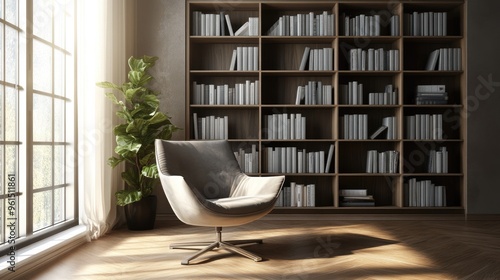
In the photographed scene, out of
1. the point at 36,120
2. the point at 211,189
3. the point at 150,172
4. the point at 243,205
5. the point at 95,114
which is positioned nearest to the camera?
the point at 243,205

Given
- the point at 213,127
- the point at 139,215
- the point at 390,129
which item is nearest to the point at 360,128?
the point at 390,129

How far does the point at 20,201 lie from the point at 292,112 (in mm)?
3297

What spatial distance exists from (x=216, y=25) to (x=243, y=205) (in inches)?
109

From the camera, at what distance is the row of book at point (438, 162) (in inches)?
229

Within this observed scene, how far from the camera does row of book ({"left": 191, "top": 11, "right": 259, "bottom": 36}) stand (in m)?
5.80

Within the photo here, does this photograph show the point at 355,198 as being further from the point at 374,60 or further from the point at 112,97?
the point at 112,97

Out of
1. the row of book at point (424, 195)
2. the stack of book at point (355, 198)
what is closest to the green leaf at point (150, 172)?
the stack of book at point (355, 198)

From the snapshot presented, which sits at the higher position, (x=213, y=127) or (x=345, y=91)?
(x=345, y=91)

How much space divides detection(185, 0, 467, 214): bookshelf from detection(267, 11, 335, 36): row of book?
1 centimetres

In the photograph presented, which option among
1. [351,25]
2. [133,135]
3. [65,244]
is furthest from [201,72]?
[65,244]

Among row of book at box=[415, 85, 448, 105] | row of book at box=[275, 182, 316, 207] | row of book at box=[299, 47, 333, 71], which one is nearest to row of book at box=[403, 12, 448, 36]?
row of book at box=[415, 85, 448, 105]

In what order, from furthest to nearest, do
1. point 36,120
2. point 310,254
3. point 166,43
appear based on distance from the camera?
point 166,43, point 36,120, point 310,254

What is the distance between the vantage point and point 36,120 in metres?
4.04

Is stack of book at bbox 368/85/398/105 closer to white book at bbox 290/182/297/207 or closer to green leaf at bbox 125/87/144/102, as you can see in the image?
white book at bbox 290/182/297/207
